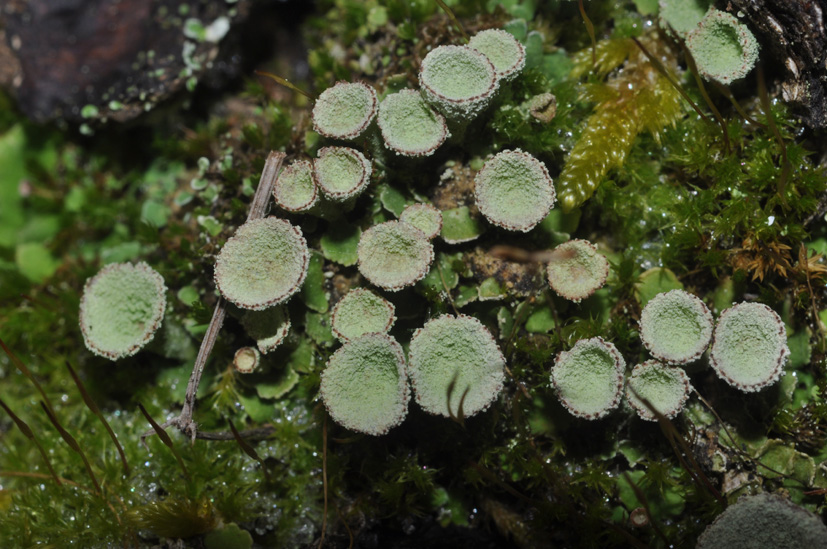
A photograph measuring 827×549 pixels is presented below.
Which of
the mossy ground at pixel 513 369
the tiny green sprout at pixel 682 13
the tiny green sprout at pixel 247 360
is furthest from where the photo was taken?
the tiny green sprout at pixel 682 13

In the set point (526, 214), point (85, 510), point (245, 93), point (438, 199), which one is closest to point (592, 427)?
point (526, 214)

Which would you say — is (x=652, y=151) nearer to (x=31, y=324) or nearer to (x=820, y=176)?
Result: (x=820, y=176)

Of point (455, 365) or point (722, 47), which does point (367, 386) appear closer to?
point (455, 365)

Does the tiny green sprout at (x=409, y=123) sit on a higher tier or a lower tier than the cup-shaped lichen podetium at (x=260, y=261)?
higher

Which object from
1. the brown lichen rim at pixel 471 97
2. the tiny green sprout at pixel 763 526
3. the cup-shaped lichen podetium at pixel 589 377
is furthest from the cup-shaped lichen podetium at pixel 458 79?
the tiny green sprout at pixel 763 526

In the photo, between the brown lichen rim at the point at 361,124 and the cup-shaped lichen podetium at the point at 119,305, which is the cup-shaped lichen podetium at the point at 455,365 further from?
the cup-shaped lichen podetium at the point at 119,305

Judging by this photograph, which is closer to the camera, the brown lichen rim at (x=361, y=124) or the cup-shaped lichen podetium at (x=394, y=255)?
the cup-shaped lichen podetium at (x=394, y=255)

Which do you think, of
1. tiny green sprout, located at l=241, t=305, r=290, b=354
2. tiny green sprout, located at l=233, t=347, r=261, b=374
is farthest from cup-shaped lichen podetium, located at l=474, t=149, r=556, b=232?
tiny green sprout, located at l=233, t=347, r=261, b=374
